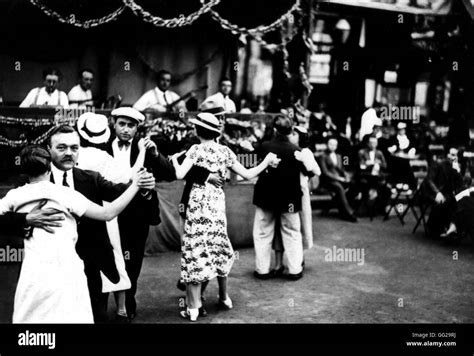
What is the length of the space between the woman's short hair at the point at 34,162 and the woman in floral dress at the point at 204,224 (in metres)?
1.83

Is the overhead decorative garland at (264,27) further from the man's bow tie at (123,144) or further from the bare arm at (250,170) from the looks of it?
the man's bow tie at (123,144)

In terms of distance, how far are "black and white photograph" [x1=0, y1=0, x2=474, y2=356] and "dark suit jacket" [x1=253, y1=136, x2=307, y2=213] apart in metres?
0.02

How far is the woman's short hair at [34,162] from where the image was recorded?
338 centimetres

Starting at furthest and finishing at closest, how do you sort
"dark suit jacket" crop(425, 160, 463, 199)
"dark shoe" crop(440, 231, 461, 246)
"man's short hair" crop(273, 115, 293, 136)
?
"dark suit jacket" crop(425, 160, 463, 199) → "dark shoe" crop(440, 231, 461, 246) → "man's short hair" crop(273, 115, 293, 136)

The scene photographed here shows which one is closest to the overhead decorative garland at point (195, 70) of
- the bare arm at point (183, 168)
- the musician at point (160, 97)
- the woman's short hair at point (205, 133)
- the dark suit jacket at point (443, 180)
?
the musician at point (160, 97)

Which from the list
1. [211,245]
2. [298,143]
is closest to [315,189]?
[298,143]

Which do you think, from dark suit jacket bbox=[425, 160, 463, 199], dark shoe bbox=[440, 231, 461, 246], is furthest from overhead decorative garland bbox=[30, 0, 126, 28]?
dark shoe bbox=[440, 231, 461, 246]

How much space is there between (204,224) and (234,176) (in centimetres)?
321

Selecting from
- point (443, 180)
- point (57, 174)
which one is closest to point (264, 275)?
point (57, 174)

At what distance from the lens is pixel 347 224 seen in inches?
386

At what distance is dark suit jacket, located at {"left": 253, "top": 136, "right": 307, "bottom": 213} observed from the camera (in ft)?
21.4

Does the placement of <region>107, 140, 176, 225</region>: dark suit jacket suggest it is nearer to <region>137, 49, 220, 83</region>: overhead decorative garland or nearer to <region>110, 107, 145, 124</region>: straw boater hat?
<region>110, 107, 145, 124</region>: straw boater hat

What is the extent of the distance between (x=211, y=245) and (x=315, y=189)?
6.15 metres
